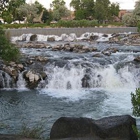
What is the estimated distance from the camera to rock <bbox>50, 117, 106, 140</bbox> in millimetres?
7516

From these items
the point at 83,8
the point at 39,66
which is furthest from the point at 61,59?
the point at 83,8

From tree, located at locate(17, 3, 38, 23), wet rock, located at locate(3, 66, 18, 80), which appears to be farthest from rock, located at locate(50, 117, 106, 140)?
tree, located at locate(17, 3, 38, 23)

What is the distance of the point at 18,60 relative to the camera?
20828mm

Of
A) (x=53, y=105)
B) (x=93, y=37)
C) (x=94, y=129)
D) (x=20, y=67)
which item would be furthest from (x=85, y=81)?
(x=93, y=37)

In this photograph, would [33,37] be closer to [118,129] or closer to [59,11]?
[59,11]

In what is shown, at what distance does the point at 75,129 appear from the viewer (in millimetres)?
7641

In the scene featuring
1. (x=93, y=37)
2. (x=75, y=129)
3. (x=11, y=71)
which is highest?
(x=93, y=37)

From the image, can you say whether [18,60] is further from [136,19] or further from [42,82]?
[136,19]

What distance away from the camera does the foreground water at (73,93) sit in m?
12.9

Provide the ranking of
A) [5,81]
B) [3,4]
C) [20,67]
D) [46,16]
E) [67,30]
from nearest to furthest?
[3,4], [5,81], [20,67], [67,30], [46,16]

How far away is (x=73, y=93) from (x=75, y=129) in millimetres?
9595

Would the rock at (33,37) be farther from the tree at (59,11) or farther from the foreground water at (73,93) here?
the tree at (59,11)

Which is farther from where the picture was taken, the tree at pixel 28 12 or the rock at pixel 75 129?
the tree at pixel 28 12

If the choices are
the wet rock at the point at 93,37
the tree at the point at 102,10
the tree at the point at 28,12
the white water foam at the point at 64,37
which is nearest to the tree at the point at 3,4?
the white water foam at the point at 64,37
